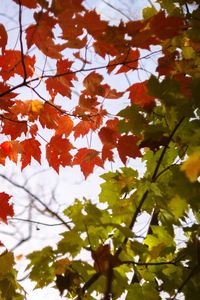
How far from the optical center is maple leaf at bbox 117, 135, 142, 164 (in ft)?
7.28

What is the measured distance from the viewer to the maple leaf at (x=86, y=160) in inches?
101

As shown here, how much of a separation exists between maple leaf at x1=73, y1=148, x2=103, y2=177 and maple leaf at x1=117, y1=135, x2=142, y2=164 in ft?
1.13

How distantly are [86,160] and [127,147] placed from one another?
45 centimetres

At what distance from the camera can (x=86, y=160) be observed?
2.56m

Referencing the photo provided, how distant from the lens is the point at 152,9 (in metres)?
2.41

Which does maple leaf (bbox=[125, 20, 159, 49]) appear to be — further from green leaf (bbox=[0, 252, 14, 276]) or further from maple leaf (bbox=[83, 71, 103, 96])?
green leaf (bbox=[0, 252, 14, 276])

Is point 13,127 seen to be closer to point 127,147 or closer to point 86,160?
point 86,160

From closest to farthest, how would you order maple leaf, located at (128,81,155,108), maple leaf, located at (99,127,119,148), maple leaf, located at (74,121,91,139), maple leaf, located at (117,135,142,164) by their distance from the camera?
maple leaf, located at (117,135,142,164)
maple leaf, located at (128,81,155,108)
maple leaf, located at (99,127,119,148)
maple leaf, located at (74,121,91,139)

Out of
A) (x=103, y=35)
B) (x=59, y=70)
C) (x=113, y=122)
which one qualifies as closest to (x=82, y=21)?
(x=103, y=35)

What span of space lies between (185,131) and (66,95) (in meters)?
1.24

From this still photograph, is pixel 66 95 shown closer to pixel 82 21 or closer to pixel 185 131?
pixel 82 21

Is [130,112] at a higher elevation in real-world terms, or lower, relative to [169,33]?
lower

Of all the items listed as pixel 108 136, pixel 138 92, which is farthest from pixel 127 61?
pixel 108 136

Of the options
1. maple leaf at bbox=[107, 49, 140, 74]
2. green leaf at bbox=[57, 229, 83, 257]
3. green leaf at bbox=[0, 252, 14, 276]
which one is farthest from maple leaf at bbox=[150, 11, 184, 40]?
green leaf at bbox=[0, 252, 14, 276]
